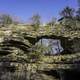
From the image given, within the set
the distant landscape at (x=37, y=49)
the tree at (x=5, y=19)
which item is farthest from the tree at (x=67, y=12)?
the tree at (x=5, y=19)

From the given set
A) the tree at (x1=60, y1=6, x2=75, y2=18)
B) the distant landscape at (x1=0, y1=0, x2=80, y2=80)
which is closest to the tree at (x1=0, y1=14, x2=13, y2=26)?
the distant landscape at (x1=0, y1=0, x2=80, y2=80)

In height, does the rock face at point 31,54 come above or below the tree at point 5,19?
below

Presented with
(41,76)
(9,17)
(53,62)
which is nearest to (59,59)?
(53,62)

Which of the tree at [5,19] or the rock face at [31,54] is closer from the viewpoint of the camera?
the rock face at [31,54]

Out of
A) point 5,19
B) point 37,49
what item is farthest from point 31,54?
point 5,19

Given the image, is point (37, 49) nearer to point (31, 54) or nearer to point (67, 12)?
point (31, 54)

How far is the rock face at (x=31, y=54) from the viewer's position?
73.9 ft

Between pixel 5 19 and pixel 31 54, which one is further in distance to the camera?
pixel 5 19

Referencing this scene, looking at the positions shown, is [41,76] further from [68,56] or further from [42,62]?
[68,56]

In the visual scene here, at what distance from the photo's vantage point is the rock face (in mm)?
22531

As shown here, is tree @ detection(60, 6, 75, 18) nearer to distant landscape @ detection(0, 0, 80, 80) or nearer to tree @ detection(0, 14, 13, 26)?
distant landscape @ detection(0, 0, 80, 80)

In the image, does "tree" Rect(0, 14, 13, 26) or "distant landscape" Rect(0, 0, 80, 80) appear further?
"tree" Rect(0, 14, 13, 26)

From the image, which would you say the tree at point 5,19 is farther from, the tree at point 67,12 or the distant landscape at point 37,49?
the tree at point 67,12

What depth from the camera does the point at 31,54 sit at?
23.6 m
